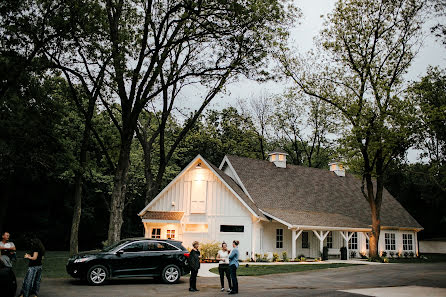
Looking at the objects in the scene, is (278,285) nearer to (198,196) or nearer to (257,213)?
(257,213)

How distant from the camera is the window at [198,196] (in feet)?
88.9

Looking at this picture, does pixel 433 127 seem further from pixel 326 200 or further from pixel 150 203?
pixel 150 203

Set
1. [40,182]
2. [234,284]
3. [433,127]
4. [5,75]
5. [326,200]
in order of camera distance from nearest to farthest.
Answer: [234,284]
[5,75]
[433,127]
[326,200]
[40,182]

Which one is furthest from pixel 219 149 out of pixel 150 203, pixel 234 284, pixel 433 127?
pixel 234 284

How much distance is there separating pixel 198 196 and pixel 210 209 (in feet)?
3.92

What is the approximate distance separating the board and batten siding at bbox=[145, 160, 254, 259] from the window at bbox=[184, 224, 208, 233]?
0.18 m

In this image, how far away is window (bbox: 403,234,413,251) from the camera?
34594mm

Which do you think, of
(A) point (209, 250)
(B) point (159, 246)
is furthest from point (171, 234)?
(B) point (159, 246)

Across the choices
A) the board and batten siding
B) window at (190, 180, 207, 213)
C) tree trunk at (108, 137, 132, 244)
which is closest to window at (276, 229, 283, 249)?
the board and batten siding

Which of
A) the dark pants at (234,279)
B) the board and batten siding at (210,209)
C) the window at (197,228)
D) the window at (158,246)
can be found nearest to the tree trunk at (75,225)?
the board and batten siding at (210,209)

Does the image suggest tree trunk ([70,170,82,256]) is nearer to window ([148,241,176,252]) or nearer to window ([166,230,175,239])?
window ([166,230,175,239])

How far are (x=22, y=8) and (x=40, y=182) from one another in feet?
91.6

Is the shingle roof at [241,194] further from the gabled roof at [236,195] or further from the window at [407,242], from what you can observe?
the window at [407,242]

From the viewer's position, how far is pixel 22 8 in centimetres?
1775
